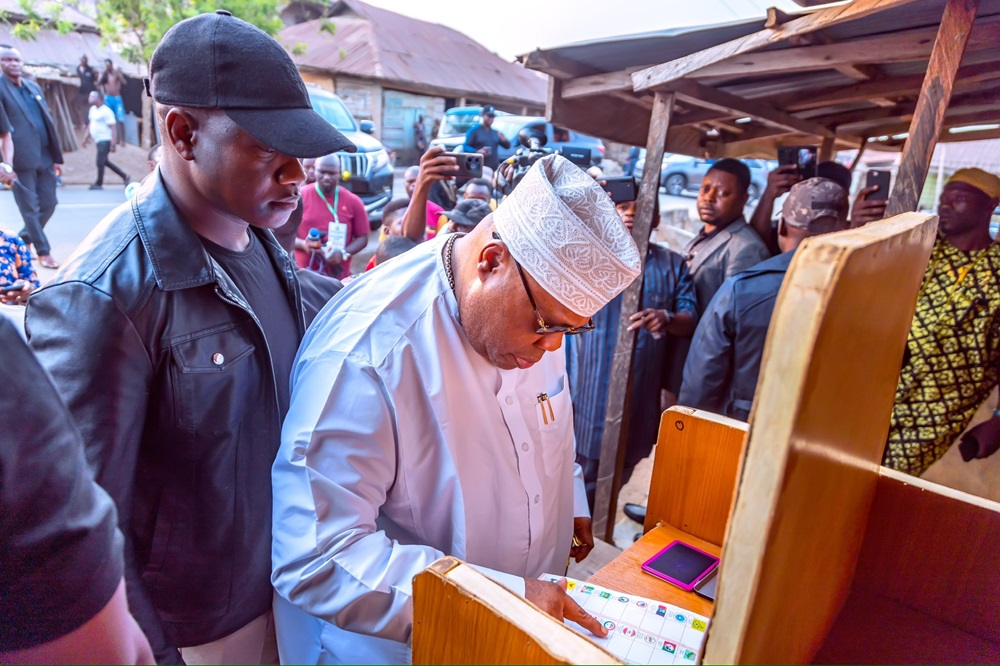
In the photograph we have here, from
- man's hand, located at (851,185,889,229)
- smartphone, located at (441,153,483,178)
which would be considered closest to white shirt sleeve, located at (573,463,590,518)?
smartphone, located at (441,153,483,178)

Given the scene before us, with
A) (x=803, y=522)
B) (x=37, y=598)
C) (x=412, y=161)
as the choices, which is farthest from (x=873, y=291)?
(x=412, y=161)

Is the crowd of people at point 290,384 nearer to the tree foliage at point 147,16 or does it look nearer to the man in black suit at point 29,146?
the man in black suit at point 29,146

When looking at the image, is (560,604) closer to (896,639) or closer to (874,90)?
(896,639)

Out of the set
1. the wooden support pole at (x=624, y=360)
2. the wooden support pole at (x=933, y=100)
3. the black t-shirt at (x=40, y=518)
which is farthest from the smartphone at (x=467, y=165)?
the black t-shirt at (x=40, y=518)

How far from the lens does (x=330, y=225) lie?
492 centimetres

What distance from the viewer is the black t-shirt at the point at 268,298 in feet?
5.36

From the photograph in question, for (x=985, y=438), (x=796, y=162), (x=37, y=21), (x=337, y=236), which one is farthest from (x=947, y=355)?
(x=37, y=21)

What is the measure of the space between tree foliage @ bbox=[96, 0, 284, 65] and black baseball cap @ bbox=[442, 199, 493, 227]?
11269mm

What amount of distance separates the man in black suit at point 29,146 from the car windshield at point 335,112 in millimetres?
4284

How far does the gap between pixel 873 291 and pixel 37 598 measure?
105 centimetres

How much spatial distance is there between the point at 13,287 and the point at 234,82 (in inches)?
89.8

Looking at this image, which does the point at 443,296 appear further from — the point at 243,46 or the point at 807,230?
the point at 807,230

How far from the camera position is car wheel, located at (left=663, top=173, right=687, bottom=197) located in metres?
18.1

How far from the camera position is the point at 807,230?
9.75 ft
